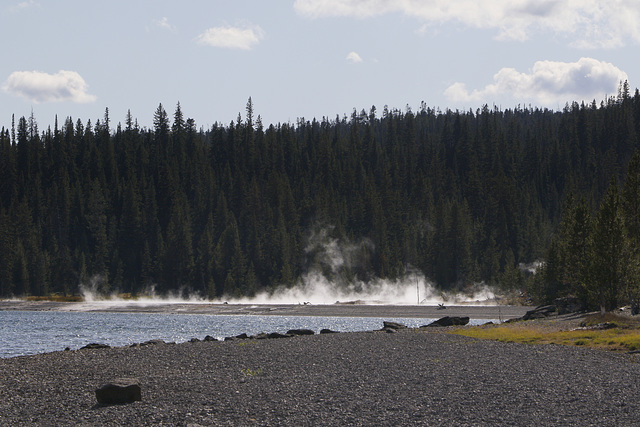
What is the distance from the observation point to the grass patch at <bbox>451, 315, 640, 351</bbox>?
36.1 m

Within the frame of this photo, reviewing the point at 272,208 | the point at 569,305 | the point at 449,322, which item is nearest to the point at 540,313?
the point at 569,305

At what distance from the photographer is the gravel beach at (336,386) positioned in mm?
18922

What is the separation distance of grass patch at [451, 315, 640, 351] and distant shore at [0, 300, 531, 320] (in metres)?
45.0

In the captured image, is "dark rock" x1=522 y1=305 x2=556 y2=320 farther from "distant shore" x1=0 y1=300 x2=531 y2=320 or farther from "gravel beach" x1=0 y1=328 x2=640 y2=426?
"gravel beach" x1=0 y1=328 x2=640 y2=426

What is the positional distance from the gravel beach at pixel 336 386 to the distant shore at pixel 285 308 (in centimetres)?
6329

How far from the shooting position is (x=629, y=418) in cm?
1792

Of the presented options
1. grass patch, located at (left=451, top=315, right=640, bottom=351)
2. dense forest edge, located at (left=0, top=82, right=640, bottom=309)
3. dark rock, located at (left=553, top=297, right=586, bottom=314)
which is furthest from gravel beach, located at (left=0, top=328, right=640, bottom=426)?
dense forest edge, located at (left=0, top=82, right=640, bottom=309)

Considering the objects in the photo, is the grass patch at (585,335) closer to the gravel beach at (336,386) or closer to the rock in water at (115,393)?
the gravel beach at (336,386)

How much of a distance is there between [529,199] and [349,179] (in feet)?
148

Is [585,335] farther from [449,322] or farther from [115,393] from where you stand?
[115,393]

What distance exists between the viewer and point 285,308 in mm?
118188

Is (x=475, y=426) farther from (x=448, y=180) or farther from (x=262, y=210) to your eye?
(x=448, y=180)

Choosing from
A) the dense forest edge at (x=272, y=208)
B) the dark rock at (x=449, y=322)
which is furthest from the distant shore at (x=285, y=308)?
the dark rock at (x=449, y=322)

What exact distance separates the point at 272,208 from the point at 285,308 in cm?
4703
